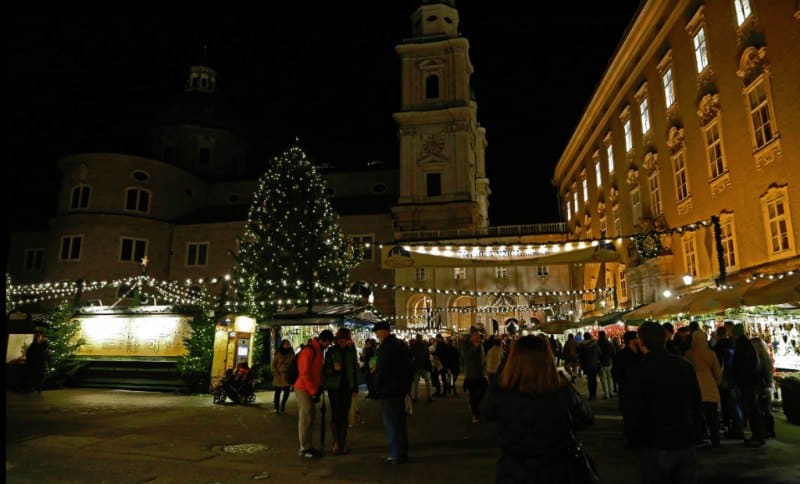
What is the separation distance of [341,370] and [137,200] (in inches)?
1808

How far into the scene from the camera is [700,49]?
61.5ft

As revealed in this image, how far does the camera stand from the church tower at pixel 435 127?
46094 millimetres

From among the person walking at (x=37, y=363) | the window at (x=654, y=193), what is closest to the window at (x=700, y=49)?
the window at (x=654, y=193)

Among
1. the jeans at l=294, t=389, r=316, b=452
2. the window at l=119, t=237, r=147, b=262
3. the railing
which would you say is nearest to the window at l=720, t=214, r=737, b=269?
the jeans at l=294, t=389, r=316, b=452

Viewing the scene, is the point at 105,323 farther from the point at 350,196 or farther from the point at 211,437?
the point at 350,196

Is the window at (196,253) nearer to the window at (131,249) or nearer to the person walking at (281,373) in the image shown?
the window at (131,249)

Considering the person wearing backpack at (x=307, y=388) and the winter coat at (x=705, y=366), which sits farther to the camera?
the person wearing backpack at (x=307, y=388)

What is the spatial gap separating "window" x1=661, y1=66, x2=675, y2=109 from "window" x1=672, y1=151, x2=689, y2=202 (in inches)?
90.2

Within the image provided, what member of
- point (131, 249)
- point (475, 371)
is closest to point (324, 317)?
point (475, 371)

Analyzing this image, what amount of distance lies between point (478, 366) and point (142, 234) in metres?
43.8

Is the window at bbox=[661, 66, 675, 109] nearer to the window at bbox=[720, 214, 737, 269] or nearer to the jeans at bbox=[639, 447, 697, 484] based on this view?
the window at bbox=[720, 214, 737, 269]

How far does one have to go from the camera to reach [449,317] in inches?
1635


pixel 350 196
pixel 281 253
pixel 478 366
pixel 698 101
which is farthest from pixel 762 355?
pixel 350 196

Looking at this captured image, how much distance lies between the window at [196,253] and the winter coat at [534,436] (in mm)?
49314
